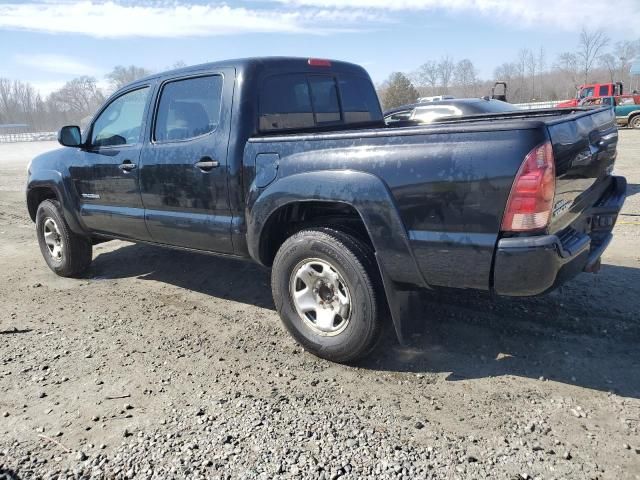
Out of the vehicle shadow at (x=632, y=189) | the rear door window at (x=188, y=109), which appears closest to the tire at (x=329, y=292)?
the rear door window at (x=188, y=109)

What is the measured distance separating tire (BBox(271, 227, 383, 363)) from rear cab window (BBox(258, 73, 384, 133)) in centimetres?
102

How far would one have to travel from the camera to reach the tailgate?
2688 mm

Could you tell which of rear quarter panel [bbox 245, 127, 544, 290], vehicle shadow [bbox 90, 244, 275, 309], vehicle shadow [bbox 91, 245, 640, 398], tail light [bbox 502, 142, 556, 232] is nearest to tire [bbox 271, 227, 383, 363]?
vehicle shadow [bbox 91, 245, 640, 398]

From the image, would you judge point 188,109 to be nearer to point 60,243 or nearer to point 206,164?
point 206,164

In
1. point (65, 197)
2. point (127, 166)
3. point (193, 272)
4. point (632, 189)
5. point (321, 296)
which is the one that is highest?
point (127, 166)

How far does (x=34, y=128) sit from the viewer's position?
4717 inches

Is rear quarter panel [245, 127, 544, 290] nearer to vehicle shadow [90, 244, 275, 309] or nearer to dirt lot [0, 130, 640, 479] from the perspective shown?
dirt lot [0, 130, 640, 479]

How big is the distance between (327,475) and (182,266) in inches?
156

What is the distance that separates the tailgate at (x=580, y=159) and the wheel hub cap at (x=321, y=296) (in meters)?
1.32

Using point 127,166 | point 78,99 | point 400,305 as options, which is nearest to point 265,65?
point 127,166

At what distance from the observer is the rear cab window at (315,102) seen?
12.7 feet

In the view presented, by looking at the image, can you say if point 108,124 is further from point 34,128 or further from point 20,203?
point 34,128

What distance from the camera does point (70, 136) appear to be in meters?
4.99

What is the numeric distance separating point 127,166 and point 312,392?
2.67m
